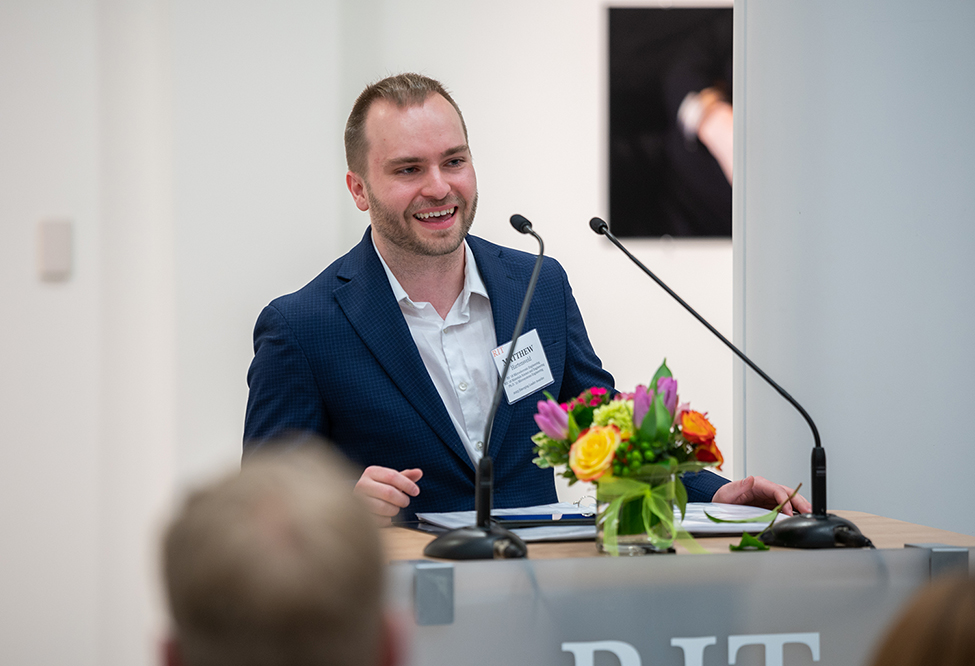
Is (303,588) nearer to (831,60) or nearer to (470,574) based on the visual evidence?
(470,574)

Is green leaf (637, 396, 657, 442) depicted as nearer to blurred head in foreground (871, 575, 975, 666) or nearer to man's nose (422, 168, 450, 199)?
blurred head in foreground (871, 575, 975, 666)

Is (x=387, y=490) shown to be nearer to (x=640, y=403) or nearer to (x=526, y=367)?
(x=640, y=403)

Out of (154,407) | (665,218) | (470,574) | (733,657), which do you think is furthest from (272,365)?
(665,218)

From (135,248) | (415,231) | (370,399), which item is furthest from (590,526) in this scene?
(135,248)

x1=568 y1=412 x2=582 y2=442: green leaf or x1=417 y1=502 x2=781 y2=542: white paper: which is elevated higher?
x1=568 y1=412 x2=582 y2=442: green leaf

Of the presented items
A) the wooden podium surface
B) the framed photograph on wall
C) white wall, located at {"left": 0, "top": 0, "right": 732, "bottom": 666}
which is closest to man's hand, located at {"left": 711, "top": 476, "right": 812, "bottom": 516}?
the wooden podium surface

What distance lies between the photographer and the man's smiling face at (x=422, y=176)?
2076 millimetres

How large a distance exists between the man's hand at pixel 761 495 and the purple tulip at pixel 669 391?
41 cm

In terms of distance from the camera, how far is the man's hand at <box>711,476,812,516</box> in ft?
5.26

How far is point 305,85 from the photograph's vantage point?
3.01 metres

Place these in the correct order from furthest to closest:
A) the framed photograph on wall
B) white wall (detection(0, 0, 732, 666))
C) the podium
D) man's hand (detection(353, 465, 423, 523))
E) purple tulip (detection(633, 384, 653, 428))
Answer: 1. the framed photograph on wall
2. white wall (detection(0, 0, 732, 666))
3. man's hand (detection(353, 465, 423, 523))
4. purple tulip (detection(633, 384, 653, 428))
5. the podium

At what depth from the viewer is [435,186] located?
2074mm

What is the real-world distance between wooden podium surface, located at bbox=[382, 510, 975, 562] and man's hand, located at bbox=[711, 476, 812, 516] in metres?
0.11

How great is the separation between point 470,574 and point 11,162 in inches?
102
